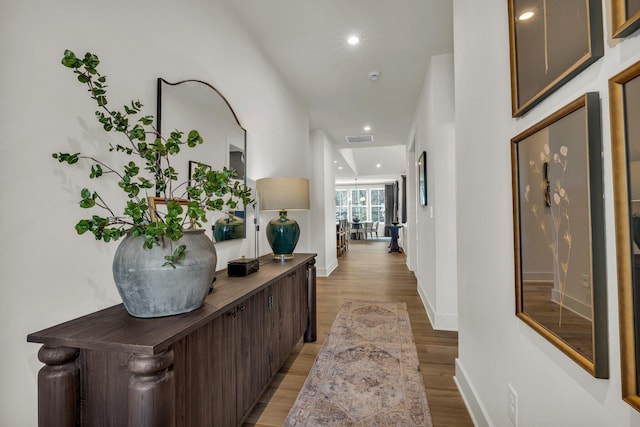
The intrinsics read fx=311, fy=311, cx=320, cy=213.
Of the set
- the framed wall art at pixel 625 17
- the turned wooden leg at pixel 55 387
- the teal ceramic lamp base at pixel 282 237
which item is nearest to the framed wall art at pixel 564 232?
the framed wall art at pixel 625 17

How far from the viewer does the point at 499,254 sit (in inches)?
50.9

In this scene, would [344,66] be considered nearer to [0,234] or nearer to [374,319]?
[374,319]

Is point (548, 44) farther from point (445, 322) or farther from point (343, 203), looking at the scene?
point (343, 203)

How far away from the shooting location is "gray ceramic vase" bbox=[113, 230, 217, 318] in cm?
104

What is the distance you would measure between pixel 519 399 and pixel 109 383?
140 centimetres

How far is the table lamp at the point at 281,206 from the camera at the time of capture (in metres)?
2.49

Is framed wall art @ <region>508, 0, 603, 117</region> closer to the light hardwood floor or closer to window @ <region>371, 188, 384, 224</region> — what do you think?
the light hardwood floor

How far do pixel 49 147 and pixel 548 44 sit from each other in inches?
63.7

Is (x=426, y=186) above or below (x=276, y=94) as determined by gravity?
below

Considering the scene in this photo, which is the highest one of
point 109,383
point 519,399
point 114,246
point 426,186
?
point 426,186

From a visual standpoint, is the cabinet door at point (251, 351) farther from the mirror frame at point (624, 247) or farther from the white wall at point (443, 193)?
the white wall at point (443, 193)

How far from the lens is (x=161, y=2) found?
1636 millimetres

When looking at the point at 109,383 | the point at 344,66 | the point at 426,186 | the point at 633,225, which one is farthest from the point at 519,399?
the point at 344,66

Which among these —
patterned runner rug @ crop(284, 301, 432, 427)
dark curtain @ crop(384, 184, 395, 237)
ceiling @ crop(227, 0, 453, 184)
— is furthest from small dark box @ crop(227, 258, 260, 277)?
dark curtain @ crop(384, 184, 395, 237)
